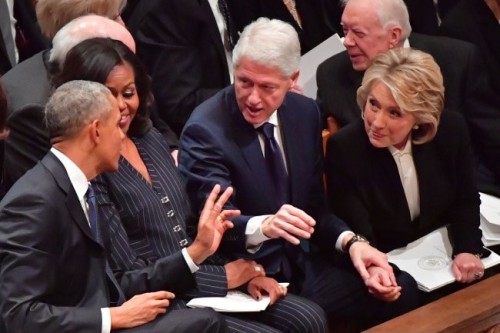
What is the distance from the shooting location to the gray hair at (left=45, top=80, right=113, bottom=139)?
7.06ft

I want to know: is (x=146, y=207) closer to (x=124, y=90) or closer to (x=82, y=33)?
(x=124, y=90)

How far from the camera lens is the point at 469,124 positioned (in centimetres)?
331

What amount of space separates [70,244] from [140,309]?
0.82ft

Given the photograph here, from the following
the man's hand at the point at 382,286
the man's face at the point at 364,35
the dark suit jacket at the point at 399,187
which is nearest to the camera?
the man's hand at the point at 382,286

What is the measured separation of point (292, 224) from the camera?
2408 mm

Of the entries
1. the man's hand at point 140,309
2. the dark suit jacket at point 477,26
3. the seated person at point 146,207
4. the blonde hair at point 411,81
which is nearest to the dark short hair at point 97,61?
the seated person at point 146,207

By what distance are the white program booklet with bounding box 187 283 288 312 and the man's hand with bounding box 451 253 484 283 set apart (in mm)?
630

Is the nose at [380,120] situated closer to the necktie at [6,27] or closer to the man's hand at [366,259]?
the man's hand at [366,259]

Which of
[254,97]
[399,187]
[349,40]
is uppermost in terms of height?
[254,97]

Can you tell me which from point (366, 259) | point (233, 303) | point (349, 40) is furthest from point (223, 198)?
point (349, 40)

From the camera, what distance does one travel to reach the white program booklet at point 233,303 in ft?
8.00

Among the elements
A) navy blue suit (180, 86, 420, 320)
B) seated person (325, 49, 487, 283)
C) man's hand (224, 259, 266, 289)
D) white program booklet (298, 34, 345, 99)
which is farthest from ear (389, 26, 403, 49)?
man's hand (224, 259, 266, 289)

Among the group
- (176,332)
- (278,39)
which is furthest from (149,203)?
(278,39)

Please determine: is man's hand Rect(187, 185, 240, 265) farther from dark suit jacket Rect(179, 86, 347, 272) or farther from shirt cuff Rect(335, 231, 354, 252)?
shirt cuff Rect(335, 231, 354, 252)
